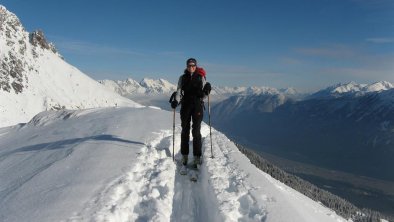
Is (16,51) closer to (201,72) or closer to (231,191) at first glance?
(201,72)

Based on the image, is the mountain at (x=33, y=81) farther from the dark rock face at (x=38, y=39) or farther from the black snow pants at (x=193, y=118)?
the black snow pants at (x=193, y=118)

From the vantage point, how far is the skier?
14.4 meters

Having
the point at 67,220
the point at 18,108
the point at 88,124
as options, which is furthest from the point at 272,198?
the point at 18,108

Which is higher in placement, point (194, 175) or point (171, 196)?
point (194, 175)

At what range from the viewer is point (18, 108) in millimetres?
90688

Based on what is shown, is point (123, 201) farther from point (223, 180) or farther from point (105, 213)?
point (223, 180)

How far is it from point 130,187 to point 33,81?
10794 cm

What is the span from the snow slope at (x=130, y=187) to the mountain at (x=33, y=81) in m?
72.6

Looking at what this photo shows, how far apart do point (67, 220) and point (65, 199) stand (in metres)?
1.19

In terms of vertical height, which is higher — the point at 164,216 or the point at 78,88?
the point at 78,88

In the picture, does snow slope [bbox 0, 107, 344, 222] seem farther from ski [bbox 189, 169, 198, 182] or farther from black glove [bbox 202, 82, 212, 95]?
black glove [bbox 202, 82, 212, 95]

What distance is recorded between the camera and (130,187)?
10719mm

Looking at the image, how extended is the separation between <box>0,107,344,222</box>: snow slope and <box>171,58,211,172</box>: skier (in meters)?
0.77

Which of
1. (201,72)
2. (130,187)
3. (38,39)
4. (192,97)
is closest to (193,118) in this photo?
(192,97)
